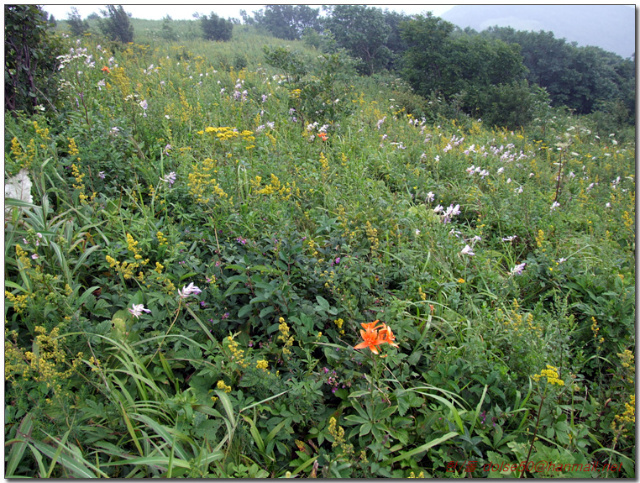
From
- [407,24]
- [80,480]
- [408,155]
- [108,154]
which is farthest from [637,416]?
[407,24]

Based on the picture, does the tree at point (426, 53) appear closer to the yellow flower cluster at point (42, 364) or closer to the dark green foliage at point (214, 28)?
the dark green foliage at point (214, 28)

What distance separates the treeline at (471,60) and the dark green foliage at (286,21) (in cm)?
6

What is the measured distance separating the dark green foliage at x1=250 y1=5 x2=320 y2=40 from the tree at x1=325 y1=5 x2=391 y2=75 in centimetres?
326

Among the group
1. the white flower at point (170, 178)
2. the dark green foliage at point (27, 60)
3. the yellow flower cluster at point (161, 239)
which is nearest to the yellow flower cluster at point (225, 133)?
the white flower at point (170, 178)

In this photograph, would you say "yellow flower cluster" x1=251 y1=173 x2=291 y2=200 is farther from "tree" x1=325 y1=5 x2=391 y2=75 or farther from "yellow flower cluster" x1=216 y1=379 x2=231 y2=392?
"tree" x1=325 y1=5 x2=391 y2=75

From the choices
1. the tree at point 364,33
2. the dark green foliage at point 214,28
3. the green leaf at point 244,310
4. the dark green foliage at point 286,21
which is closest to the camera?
the green leaf at point 244,310

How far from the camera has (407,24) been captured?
11.9 metres

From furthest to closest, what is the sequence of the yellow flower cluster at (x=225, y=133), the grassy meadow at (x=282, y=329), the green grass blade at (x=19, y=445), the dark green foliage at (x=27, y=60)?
the dark green foliage at (x=27, y=60) < the yellow flower cluster at (x=225, y=133) < the grassy meadow at (x=282, y=329) < the green grass blade at (x=19, y=445)

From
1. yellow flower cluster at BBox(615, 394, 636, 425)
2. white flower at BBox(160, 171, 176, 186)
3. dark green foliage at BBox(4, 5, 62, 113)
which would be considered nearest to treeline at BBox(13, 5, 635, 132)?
dark green foliage at BBox(4, 5, 62, 113)

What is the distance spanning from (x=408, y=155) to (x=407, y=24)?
9.96 meters

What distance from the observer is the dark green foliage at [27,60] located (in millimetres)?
2990

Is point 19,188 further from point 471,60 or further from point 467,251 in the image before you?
point 471,60

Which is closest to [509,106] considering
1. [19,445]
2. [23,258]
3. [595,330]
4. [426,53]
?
[426,53]

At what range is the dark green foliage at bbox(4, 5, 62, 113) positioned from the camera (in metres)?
2.99
